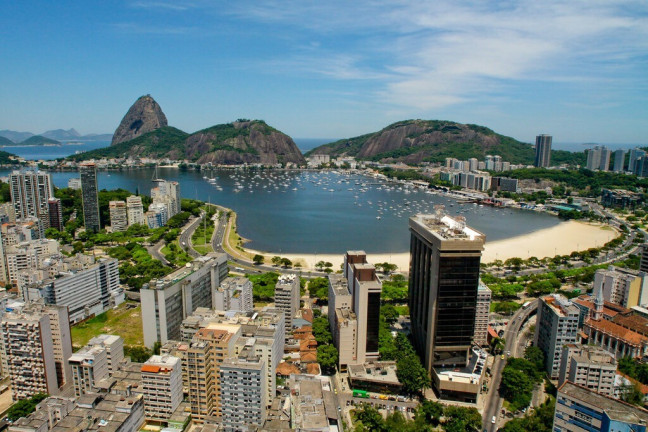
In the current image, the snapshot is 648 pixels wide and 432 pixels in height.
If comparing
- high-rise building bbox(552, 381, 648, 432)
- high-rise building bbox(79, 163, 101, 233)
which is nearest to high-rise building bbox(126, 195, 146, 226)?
high-rise building bbox(79, 163, 101, 233)

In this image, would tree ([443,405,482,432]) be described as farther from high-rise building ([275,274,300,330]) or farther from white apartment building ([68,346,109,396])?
white apartment building ([68,346,109,396])

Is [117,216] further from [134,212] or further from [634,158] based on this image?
[634,158]

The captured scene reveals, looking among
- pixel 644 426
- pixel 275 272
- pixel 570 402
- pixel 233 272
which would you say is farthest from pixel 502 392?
pixel 233 272

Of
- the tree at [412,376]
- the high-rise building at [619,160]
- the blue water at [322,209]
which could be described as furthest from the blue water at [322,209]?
the high-rise building at [619,160]

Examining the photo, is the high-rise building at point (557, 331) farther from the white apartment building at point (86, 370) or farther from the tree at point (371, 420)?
the white apartment building at point (86, 370)

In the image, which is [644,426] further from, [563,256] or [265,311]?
[563,256]

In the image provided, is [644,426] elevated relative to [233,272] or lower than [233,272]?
elevated

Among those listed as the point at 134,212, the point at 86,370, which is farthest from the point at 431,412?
the point at 134,212
